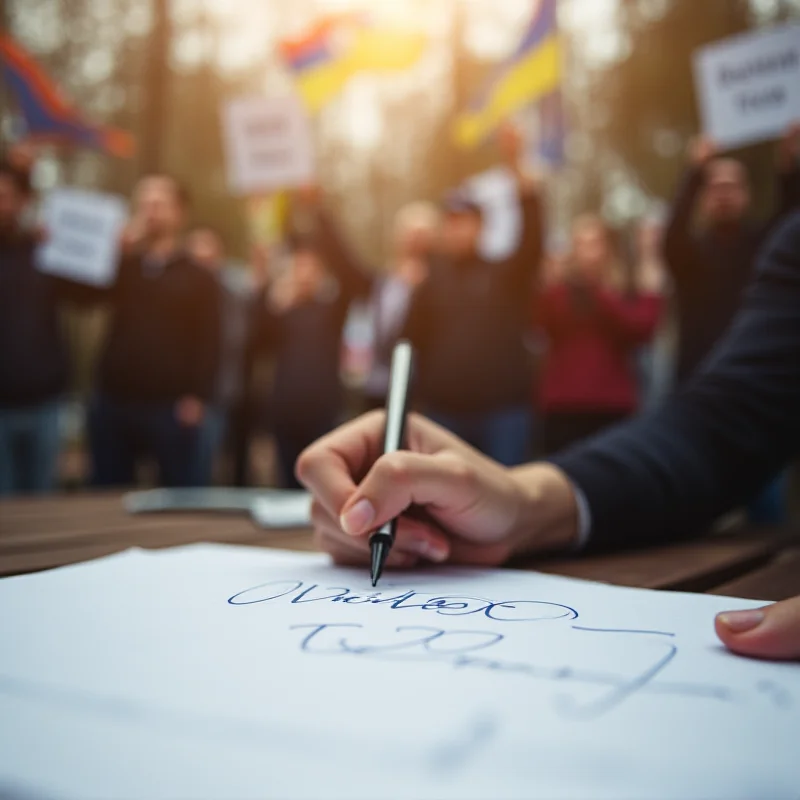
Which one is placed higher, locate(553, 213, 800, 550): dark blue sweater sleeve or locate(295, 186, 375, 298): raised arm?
locate(295, 186, 375, 298): raised arm

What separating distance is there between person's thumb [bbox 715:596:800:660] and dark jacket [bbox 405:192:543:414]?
101 inches

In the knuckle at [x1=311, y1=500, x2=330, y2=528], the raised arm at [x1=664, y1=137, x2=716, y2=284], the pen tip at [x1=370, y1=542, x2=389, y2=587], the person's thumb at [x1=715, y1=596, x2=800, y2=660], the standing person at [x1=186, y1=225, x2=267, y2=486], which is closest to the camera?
the person's thumb at [x1=715, y1=596, x2=800, y2=660]

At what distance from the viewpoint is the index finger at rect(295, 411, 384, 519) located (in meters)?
0.67

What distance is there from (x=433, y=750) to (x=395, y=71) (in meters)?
3.37

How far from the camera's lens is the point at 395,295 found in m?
3.81

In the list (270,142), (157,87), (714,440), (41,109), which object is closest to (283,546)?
(714,440)

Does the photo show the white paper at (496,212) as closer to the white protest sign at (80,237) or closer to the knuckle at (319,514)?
the white protest sign at (80,237)

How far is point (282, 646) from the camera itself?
0.43 metres

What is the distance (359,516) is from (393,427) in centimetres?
12

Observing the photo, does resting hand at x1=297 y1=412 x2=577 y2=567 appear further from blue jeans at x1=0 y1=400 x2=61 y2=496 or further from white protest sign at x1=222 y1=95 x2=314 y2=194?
white protest sign at x1=222 y1=95 x2=314 y2=194

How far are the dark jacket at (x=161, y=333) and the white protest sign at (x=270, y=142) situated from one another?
0.43 m

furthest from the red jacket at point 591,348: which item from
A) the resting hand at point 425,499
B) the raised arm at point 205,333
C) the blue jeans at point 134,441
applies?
the resting hand at point 425,499

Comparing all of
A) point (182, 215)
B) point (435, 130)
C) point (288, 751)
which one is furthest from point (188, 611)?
point (435, 130)
